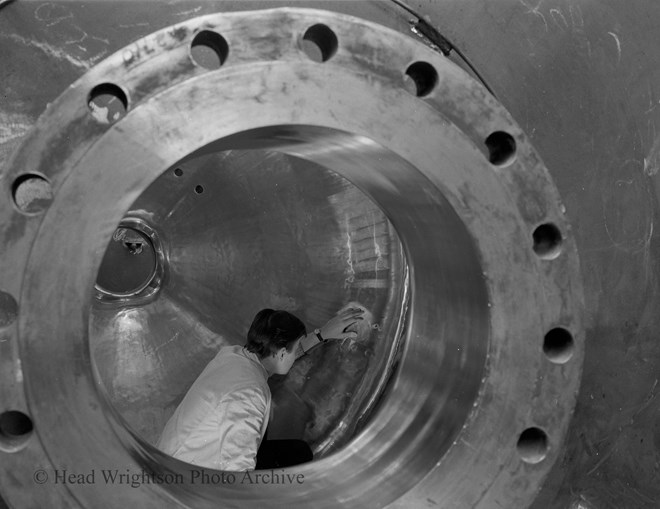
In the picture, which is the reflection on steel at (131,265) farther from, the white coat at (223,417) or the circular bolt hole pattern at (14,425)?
the circular bolt hole pattern at (14,425)

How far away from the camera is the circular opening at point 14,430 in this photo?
0.91 metres

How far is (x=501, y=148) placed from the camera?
3.40 feet

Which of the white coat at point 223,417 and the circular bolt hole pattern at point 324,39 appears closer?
the circular bolt hole pattern at point 324,39

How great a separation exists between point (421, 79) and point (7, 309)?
0.53 m

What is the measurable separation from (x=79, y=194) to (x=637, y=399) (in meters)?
0.96

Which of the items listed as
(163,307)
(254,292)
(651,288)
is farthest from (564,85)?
(163,307)

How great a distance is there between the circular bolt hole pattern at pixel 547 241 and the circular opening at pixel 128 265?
3.03 feet

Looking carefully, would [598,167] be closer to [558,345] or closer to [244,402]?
[558,345]

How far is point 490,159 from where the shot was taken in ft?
3.40

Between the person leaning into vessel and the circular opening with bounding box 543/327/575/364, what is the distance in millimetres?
674

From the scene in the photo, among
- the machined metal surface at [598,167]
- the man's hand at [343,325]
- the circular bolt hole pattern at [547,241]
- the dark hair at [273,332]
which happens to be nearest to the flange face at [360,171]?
the circular bolt hole pattern at [547,241]

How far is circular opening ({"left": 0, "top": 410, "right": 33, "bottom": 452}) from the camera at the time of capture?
2.97ft

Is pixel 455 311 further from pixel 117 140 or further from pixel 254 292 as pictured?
pixel 254 292

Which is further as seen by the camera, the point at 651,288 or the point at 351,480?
the point at 651,288
